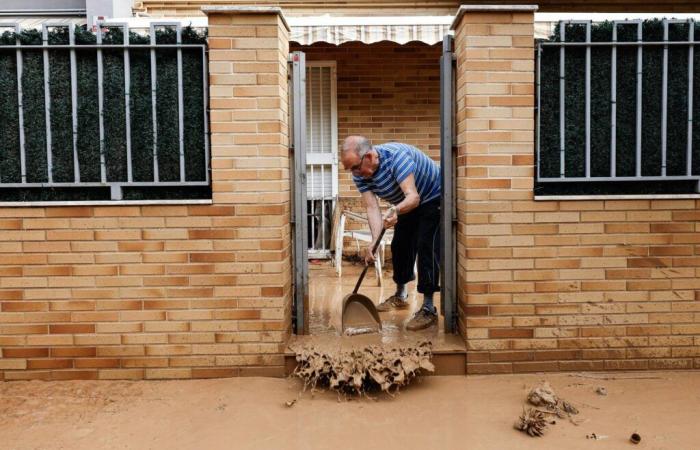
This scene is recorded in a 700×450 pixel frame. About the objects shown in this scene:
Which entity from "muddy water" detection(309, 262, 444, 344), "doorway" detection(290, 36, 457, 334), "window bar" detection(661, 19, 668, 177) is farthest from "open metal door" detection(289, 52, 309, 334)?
"doorway" detection(290, 36, 457, 334)

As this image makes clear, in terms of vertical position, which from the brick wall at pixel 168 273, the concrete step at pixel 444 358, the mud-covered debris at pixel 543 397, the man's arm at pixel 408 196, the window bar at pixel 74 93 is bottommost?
the mud-covered debris at pixel 543 397

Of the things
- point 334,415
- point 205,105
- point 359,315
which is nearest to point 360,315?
point 359,315

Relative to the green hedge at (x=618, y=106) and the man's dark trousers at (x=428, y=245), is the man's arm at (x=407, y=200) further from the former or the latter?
the green hedge at (x=618, y=106)

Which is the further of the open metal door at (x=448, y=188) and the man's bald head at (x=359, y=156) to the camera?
the man's bald head at (x=359, y=156)

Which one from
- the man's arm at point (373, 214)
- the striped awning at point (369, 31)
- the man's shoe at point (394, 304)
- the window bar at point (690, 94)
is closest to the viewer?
the window bar at point (690, 94)

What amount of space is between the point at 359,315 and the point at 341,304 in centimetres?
99

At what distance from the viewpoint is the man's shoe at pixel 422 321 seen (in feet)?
15.9

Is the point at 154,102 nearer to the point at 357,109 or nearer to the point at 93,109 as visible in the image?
the point at 93,109

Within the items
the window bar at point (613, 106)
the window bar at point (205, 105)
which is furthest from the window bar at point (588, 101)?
the window bar at point (205, 105)

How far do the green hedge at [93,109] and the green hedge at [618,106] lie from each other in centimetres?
231

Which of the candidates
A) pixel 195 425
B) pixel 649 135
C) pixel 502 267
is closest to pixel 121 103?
pixel 195 425

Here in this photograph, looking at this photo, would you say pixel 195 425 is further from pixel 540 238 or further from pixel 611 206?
pixel 611 206

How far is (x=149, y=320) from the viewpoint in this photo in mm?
4223

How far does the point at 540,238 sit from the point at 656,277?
0.82 m
